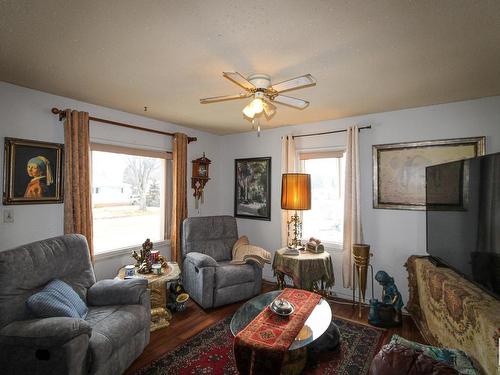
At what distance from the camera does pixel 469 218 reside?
2053mm

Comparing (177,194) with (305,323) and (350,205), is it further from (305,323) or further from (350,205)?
(305,323)

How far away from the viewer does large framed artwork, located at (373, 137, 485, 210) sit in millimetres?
2973

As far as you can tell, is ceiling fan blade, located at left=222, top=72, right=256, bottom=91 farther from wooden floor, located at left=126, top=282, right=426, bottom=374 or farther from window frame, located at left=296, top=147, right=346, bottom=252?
wooden floor, located at left=126, top=282, right=426, bottom=374

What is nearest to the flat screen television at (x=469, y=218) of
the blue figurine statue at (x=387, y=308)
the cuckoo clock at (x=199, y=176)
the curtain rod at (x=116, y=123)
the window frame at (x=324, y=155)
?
the blue figurine statue at (x=387, y=308)

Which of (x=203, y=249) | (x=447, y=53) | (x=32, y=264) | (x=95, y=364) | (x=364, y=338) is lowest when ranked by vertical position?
(x=364, y=338)

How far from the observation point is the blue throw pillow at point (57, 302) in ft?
6.18

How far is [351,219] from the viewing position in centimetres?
350

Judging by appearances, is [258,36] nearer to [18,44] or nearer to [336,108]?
[18,44]

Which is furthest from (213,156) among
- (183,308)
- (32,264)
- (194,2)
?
(194,2)

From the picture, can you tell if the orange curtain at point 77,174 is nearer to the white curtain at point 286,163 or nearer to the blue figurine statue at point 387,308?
the white curtain at point 286,163

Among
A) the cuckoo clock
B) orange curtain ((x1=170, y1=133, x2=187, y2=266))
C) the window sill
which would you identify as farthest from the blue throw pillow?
the cuckoo clock

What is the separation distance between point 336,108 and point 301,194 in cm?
114

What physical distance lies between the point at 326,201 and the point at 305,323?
215 cm

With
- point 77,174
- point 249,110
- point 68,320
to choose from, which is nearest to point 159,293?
point 68,320
